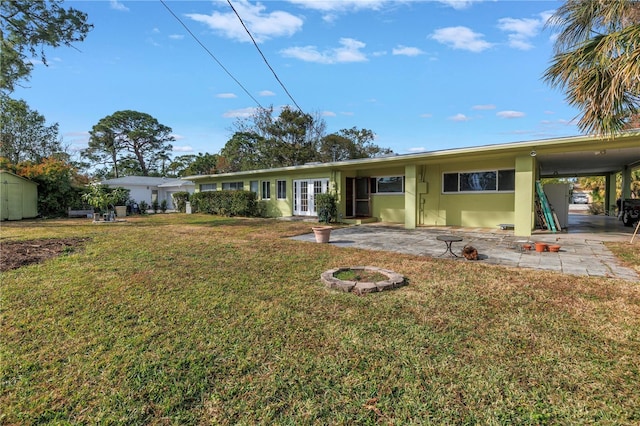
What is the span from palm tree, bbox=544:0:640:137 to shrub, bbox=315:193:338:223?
25.9 feet

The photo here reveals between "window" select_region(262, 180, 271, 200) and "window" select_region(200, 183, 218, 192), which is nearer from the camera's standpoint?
"window" select_region(262, 180, 271, 200)

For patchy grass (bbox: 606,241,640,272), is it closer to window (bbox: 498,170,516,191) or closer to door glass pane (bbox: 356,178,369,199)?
window (bbox: 498,170,516,191)

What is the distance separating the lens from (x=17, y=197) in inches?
590

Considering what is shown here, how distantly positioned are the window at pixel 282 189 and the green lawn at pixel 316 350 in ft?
37.1

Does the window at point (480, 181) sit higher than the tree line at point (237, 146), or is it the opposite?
the tree line at point (237, 146)

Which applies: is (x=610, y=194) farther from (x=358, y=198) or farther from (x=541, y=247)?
(x=541, y=247)

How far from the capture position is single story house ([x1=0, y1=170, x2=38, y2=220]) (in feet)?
47.1

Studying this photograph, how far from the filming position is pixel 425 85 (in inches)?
490

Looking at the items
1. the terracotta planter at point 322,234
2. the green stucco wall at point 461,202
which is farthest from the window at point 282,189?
the terracotta planter at point 322,234

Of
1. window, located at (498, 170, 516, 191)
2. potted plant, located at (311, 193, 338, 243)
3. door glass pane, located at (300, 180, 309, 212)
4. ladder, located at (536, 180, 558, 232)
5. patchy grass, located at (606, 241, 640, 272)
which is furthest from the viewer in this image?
door glass pane, located at (300, 180, 309, 212)

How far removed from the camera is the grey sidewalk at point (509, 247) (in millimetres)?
5125

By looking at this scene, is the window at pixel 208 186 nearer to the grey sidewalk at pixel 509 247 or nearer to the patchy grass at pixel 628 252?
the grey sidewalk at pixel 509 247

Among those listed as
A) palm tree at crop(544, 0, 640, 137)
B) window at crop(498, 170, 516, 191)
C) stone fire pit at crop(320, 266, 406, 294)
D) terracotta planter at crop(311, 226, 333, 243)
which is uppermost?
palm tree at crop(544, 0, 640, 137)

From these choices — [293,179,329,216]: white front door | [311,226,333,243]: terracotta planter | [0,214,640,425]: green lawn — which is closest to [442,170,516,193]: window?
[293,179,329,216]: white front door
